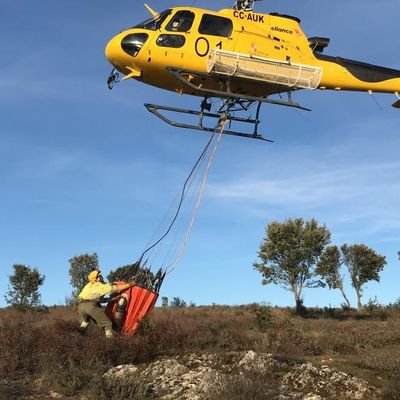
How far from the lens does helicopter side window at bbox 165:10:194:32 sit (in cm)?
1213

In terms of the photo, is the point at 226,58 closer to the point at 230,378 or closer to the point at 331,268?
the point at 230,378

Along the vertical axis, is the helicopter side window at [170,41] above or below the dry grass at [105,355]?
above

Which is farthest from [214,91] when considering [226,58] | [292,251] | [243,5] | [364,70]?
[292,251]

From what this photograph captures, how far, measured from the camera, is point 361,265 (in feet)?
165

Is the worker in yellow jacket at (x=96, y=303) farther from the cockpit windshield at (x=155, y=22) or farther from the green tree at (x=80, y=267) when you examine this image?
the green tree at (x=80, y=267)

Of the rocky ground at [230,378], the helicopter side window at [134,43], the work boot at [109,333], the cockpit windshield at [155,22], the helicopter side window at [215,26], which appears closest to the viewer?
the rocky ground at [230,378]

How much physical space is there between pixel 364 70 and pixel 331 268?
35736 millimetres

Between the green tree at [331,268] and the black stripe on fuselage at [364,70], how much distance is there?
1340 inches

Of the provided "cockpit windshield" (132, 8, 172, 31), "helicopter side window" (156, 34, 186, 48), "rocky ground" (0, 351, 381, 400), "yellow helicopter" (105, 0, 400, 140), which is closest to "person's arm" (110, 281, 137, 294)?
"rocky ground" (0, 351, 381, 400)

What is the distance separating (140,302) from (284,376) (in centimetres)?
369

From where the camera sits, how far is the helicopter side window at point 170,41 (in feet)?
39.3

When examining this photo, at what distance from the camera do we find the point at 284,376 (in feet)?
29.2

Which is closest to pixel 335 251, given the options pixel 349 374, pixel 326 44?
pixel 326 44

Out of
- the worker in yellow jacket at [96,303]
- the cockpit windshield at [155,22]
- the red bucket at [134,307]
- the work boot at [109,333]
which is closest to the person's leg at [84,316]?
the worker in yellow jacket at [96,303]
